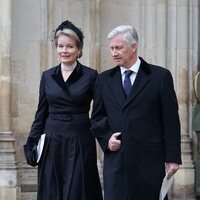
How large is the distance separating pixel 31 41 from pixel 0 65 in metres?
0.69

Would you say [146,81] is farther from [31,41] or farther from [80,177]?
[31,41]

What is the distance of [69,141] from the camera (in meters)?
5.57

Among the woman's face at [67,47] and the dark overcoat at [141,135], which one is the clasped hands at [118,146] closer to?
the dark overcoat at [141,135]

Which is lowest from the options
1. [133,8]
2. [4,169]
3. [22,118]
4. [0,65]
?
[4,169]

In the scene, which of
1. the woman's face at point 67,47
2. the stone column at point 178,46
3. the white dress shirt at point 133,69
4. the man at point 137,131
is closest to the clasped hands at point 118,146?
the man at point 137,131

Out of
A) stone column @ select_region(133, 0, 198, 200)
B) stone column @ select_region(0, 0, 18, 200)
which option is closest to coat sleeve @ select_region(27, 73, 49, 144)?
stone column @ select_region(0, 0, 18, 200)

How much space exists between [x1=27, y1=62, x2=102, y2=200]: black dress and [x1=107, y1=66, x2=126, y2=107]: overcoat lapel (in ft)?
1.09

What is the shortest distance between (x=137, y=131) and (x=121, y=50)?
551 millimetres

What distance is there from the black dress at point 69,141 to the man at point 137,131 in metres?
0.39

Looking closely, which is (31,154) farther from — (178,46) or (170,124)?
(178,46)

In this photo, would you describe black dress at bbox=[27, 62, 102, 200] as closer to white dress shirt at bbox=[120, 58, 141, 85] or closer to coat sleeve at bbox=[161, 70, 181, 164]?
white dress shirt at bbox=[120, 58, 141, 85]

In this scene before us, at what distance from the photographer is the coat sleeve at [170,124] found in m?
5.09

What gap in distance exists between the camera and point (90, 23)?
9617 millimetres

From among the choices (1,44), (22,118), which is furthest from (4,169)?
(1,44)
